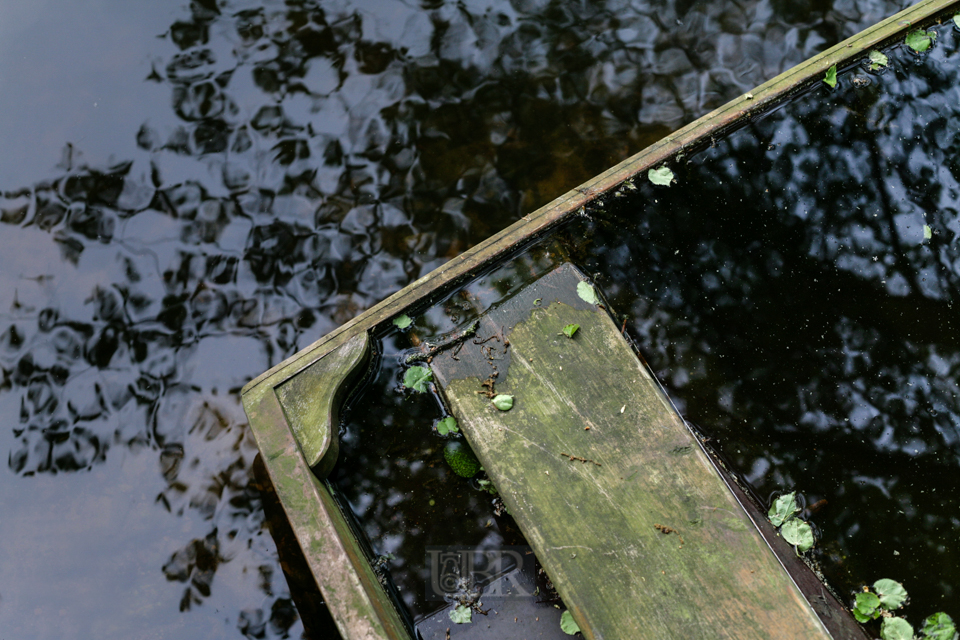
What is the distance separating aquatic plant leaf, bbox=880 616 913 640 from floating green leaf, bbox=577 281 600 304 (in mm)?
1939

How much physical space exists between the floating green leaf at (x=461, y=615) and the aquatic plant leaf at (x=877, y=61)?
3968mm

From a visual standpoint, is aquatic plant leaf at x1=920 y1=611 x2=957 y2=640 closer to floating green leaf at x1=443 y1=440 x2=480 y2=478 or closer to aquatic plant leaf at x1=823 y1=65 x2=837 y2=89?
floating green leaf at x1=443 y1=440 x2=480 y2=478

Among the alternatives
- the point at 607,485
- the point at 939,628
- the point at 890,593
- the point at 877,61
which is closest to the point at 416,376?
the point at 607,485

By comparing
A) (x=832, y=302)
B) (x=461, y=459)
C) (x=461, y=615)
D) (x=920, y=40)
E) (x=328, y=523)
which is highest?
(x=920, y=40)

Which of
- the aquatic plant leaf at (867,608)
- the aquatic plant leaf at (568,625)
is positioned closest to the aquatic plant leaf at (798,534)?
the aquatic plant leaf at (867,608)

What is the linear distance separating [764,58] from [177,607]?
491 centimetres

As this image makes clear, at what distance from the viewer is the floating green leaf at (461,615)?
2.76 metres

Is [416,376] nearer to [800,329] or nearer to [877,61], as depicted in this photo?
[800,329]

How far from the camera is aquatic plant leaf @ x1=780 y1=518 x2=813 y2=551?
279 cm

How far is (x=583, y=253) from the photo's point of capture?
3.28m

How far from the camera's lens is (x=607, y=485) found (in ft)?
8.27

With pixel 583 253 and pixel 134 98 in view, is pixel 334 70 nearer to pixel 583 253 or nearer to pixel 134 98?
pixel 134 98

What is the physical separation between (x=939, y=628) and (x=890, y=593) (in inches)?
9.7

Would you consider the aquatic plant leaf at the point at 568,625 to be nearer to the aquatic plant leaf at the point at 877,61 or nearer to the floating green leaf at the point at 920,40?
the aquatic plant leaf at the point at 877,61
